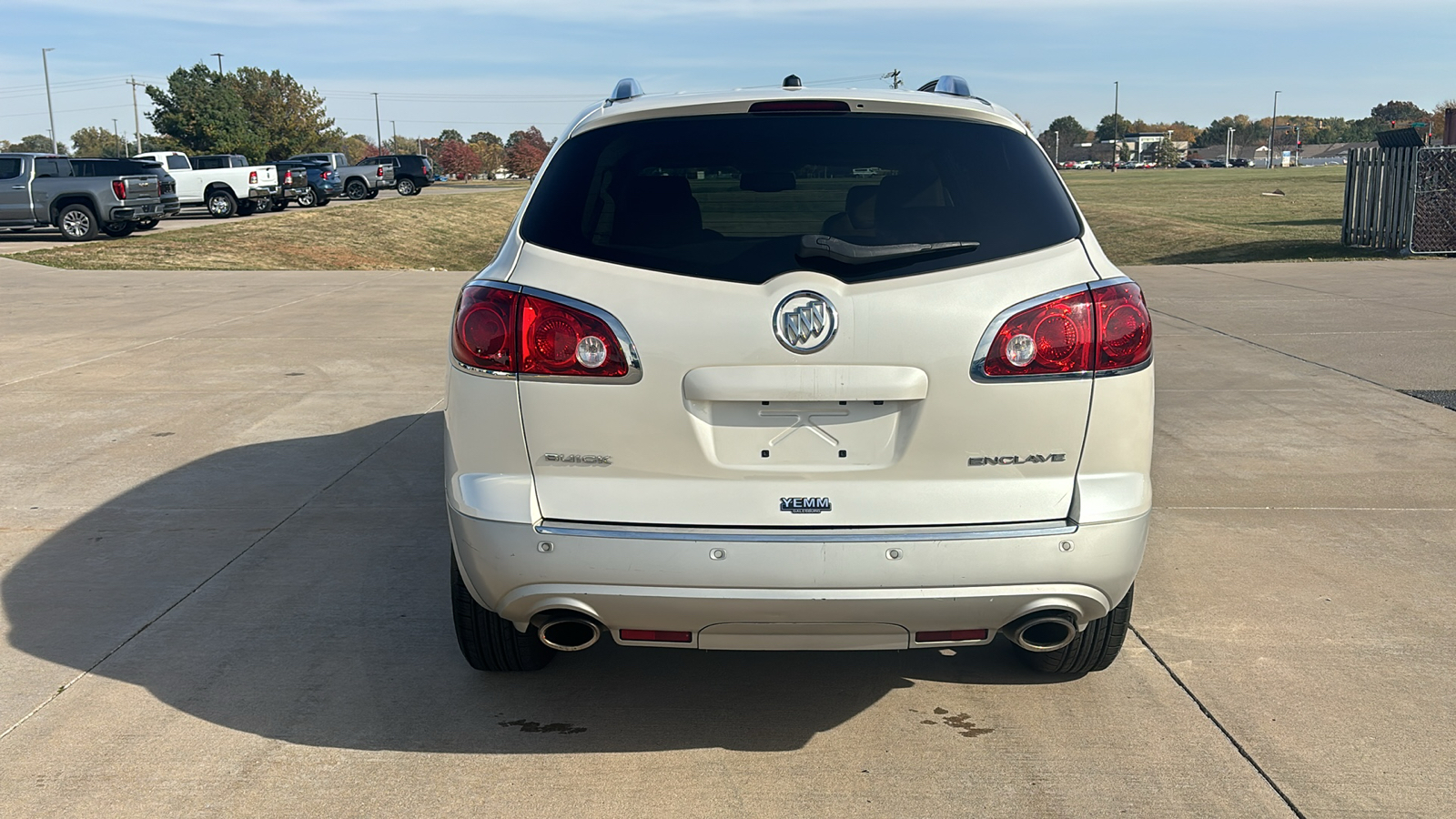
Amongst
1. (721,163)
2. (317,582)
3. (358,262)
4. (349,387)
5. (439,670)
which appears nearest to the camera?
(721,163)

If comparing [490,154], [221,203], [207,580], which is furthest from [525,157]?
[207,580]

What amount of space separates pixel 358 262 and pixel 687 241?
26.4 m

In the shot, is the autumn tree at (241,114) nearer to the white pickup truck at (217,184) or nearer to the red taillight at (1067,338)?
the white pickup truck at (217,184)

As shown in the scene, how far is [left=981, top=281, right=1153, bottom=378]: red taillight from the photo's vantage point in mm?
3156

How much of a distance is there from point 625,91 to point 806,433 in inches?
59.6

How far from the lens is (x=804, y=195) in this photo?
142 inches

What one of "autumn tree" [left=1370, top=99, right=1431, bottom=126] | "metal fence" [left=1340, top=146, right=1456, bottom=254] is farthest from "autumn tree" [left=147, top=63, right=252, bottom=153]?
"autumn tree" [left=1370, top=99, right=1431, bottom=126]

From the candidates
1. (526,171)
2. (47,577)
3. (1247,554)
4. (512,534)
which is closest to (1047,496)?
(512,534)

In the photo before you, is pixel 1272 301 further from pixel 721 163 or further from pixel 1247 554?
pixel 721 163

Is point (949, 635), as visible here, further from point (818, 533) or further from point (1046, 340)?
point (1046, 340)

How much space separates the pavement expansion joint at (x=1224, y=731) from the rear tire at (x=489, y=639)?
202 cm

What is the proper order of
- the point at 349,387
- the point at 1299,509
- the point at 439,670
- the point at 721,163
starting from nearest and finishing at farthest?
the point at 721,163 < the point at 439,670 < the point at 1299,509 < the point at 349,387

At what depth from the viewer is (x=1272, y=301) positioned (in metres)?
14.1

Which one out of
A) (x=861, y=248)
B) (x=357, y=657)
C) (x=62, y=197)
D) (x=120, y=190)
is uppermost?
(x=120, y=190)
